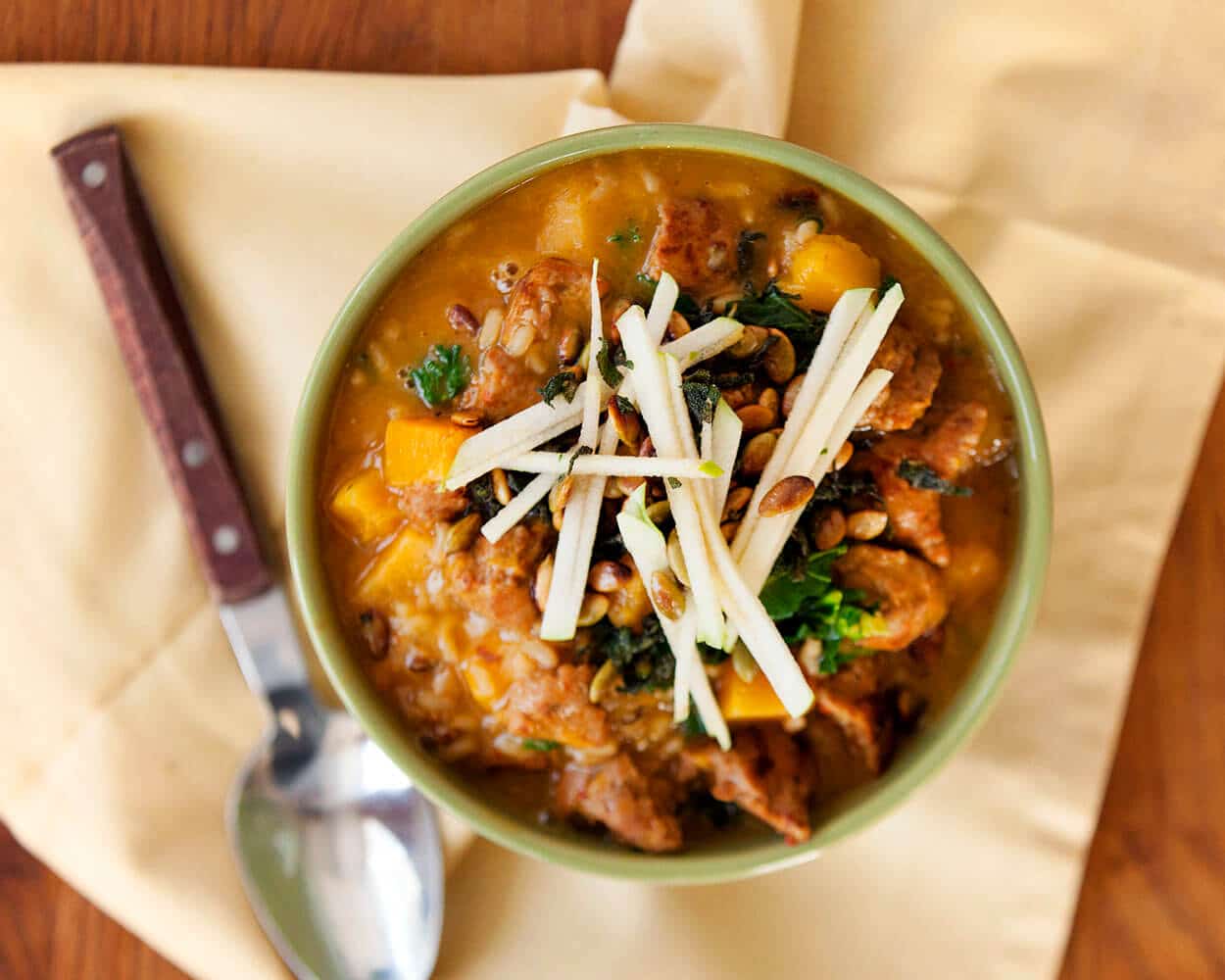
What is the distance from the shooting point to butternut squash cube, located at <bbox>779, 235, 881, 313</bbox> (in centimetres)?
189

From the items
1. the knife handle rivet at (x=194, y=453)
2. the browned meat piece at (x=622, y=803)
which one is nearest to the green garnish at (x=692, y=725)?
the browned meat piece at (x=622, y=803)

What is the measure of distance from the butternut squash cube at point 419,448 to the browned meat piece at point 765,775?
2.37 feet

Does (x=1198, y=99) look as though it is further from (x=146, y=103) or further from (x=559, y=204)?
(x=146, y=103)

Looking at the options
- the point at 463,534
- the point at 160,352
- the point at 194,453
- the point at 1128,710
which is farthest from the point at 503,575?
the point at 1128,710

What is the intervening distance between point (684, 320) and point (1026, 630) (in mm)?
779

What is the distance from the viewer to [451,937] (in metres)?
2.60

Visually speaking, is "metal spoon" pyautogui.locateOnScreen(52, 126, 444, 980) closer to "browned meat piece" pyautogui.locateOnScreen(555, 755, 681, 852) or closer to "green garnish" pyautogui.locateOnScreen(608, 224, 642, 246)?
"browned meat piece" pyautogui.locateOnScreen(555, 755, 681, 852)

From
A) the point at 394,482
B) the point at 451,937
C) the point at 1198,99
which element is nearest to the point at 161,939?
the point at 451,937

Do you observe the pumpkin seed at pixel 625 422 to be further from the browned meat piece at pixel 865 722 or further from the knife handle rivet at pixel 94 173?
the knife handle rivet at pixel 94 173

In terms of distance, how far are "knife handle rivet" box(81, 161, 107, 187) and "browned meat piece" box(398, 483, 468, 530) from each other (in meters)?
1.05

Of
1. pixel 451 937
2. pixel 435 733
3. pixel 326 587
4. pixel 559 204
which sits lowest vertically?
pixel 451 937

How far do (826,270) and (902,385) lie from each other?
23 cm

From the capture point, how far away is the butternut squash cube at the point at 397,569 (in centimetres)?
199

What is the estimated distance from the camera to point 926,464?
6.44ft
